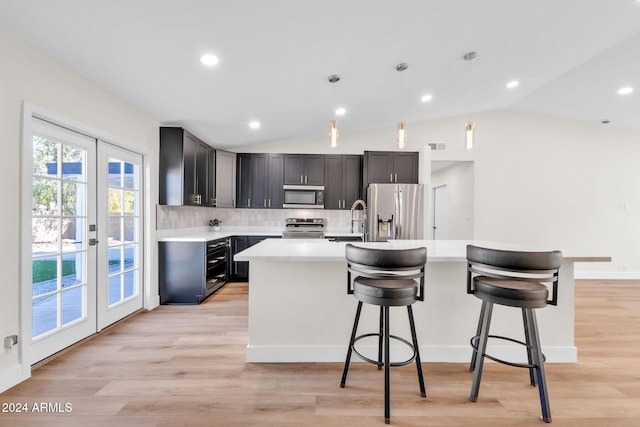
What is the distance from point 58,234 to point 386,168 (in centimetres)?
428

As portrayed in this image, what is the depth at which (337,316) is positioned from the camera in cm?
227

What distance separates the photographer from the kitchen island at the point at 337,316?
2.26 metres

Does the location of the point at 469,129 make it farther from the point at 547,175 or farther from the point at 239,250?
the point at 547,175

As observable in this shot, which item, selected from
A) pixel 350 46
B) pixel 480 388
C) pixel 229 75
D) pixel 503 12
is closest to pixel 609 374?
pixel 480 388

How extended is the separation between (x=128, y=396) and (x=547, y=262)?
2.62m

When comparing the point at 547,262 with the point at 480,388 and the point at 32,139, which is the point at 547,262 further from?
the point at 32,139

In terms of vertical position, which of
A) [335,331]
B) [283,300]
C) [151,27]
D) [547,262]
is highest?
[151,27]

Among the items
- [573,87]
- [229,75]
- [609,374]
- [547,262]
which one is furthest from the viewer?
[573,87]

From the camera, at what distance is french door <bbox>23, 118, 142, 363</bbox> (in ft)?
7.28

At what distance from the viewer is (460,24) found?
8.16ft

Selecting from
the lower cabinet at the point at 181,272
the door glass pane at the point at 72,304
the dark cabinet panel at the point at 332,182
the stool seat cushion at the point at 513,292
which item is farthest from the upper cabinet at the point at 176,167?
the stool seat cushion at the point at 513,292

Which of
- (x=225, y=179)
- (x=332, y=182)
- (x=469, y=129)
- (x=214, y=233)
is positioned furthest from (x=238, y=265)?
(x=469, y=129)

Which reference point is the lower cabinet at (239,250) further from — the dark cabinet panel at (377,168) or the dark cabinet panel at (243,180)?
the dark cabinet panel at (377,168)

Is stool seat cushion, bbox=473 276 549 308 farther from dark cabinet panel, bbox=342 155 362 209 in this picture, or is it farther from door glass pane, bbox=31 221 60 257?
dark cabinet panel, bbox=342 155 362 209
